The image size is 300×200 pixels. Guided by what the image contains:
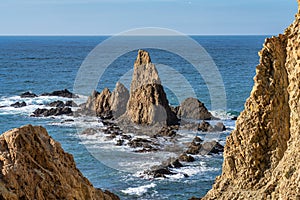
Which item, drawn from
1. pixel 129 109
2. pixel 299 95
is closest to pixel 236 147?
pixel 299 95

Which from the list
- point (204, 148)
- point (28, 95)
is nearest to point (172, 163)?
point (204, 148)

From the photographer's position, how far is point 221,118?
74.2 m

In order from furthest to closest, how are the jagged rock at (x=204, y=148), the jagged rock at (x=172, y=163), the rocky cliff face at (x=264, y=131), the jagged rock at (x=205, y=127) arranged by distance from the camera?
the jagged rock at (x=205, y=127), the jagged rock at (x=204, y=148), the jagged rock at (x=172, y=163), the rocky cliff face at (x=264, y=131)

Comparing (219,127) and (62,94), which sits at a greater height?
(62,94)

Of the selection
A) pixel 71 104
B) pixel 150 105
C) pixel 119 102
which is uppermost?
pixel 150 105

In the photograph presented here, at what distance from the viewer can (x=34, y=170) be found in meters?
16.1

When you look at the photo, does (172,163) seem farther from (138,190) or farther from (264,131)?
(264,131)

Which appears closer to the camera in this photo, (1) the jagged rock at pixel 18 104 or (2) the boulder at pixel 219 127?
(2) the boulder at pixel 219 127

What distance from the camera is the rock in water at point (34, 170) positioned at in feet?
50.9

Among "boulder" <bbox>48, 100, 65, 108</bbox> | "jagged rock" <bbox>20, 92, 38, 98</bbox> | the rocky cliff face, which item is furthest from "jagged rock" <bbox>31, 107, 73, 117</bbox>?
the rocky cliff face

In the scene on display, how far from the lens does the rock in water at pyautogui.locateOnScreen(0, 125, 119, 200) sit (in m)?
15.5

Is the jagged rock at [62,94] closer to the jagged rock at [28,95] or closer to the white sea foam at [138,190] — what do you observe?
the jagged rock at [28,95]

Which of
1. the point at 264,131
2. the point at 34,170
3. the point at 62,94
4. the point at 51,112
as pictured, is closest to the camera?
the point at 34,170

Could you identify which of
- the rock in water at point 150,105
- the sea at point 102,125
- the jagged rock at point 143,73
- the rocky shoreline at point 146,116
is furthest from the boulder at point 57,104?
the rock in water at point 150,105
